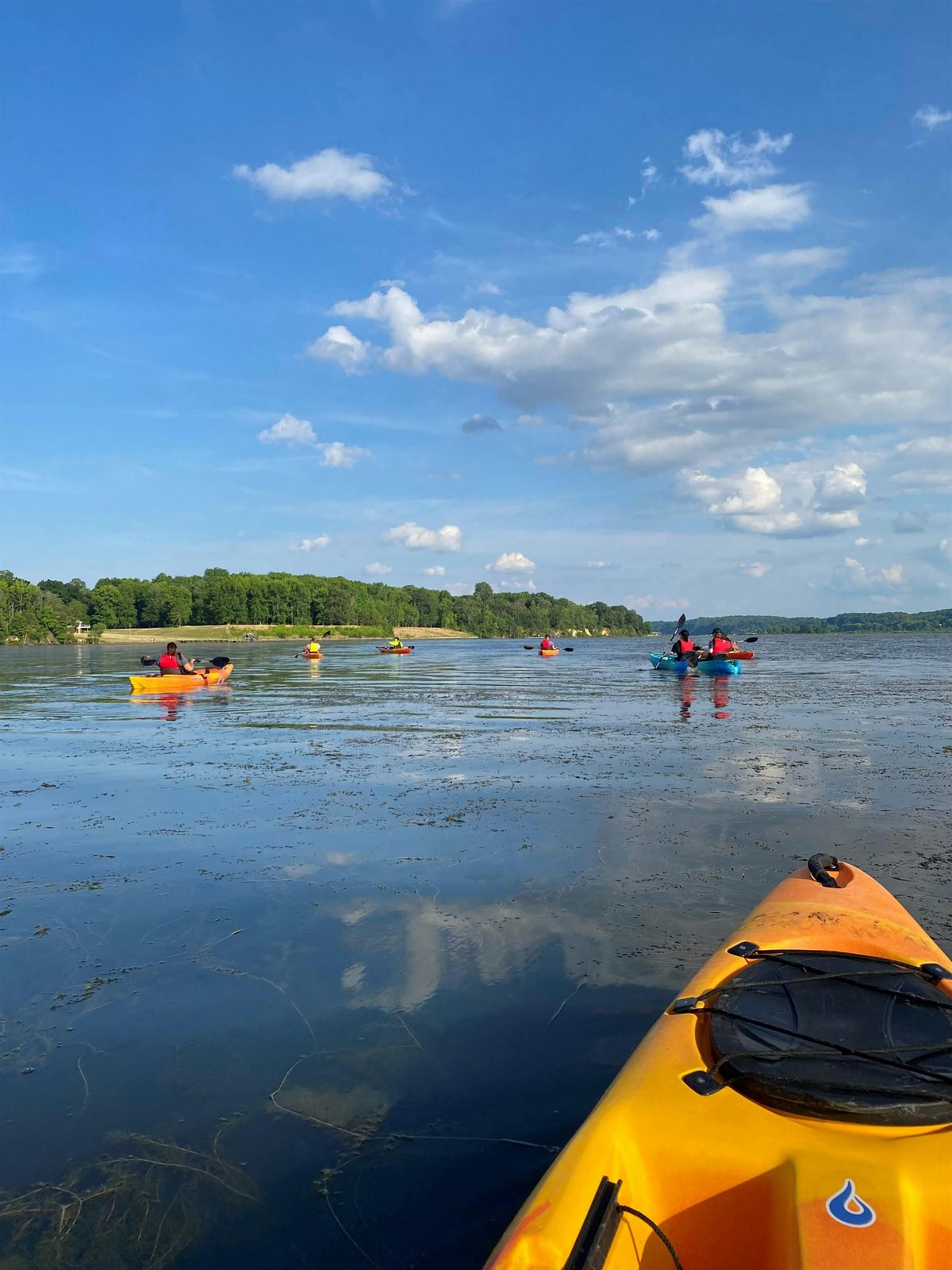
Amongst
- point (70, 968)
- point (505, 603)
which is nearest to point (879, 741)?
point (70, 968)

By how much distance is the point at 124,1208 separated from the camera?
3658mm

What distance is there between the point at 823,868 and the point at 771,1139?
313cm

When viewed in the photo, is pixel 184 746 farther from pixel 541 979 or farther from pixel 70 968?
pixel 541 979

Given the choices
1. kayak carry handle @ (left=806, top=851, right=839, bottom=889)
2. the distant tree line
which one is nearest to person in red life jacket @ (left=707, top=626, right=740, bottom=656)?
kayak carry handle @ (left=806, top=851, right=839, bottom=889)

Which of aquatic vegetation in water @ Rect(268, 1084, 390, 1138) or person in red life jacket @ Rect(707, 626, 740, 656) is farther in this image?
person in red life jacket @ Rect(707, 626, 740, 656)

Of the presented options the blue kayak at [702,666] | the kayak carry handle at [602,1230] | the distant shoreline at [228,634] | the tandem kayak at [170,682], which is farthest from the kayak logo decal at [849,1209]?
the distant shoreline at [228,634]

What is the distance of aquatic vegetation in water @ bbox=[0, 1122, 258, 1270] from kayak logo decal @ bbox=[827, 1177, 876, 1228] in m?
2.46

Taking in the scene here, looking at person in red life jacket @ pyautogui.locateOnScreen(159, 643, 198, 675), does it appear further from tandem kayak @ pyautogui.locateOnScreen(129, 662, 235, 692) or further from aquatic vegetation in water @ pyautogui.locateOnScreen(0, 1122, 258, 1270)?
aquatic vegetation in water @ pyautogui.locateOnScreen(0, 1122, 258, 1270)

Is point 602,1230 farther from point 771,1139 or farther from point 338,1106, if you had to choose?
point 338,1106

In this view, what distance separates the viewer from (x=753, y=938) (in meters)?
4.70

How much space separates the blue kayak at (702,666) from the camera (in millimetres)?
34406

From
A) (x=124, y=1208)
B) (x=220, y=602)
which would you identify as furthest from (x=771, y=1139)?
(x=220, y=602)

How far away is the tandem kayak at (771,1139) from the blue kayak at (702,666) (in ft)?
102

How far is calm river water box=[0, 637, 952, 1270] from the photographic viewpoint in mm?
3713
